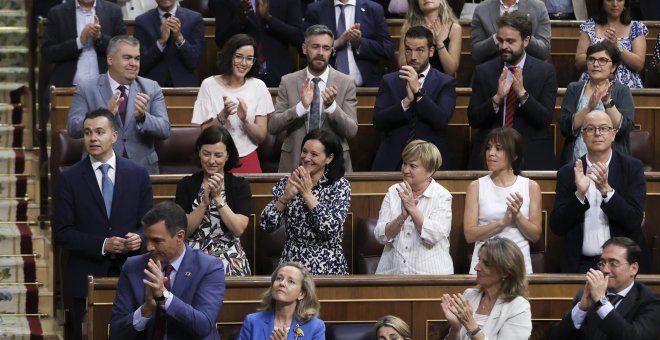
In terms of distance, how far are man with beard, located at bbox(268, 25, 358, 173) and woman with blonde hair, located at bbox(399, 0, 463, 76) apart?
2.18 feet

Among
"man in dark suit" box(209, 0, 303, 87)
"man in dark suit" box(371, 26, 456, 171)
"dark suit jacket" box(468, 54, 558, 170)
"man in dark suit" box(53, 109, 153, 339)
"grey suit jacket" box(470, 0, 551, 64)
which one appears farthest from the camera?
"man in dark suit" box(209, 0, 303, 87)

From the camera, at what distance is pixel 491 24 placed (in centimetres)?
732

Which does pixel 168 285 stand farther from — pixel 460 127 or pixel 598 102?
pixel 460 127

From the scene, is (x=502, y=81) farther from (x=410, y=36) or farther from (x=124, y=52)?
(x=124, y=52)

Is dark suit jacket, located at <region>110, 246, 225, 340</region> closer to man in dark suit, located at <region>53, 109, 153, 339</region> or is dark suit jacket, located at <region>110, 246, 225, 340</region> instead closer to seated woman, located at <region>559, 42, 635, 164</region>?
man in dark suit, located at <region>53, 109, 153, 339</region>

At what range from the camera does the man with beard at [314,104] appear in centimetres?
638

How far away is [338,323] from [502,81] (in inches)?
67.1

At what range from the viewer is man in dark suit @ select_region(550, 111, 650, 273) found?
561 cm

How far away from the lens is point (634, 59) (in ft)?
Result: 23.9

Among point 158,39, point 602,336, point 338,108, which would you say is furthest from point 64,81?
point 602,336

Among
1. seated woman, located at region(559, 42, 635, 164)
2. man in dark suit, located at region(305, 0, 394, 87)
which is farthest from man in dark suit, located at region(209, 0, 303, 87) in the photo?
seated woman, located at region(559, 42, 635, 164)

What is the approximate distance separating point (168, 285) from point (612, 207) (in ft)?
6.06

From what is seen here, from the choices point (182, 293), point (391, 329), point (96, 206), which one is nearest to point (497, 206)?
point (391, 329)

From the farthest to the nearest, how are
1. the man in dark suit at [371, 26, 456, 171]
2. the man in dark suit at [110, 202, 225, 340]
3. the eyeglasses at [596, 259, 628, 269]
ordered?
the man in dark suit at [371, 26, 456, 171] < the eyeglasses at [596, 259, 628, 269] < the man in dark suit at [110, 202, 225, 340]
